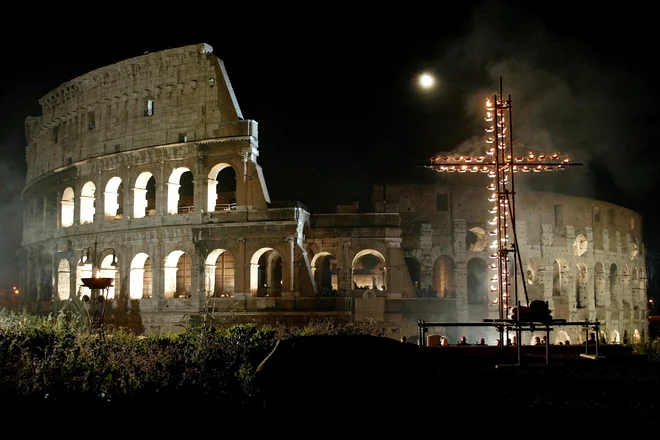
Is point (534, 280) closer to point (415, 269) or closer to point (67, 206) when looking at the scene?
point (415, 269)

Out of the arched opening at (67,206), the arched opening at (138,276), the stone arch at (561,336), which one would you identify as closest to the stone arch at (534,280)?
the stone arch at (561,336)

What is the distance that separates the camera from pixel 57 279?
29234mm

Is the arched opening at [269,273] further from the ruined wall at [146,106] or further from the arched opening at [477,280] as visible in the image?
the arched opening at [477,280]

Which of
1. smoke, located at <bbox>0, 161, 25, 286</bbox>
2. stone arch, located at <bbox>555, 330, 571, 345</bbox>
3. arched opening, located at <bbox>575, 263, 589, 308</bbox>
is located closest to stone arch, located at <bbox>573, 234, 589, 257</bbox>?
arched opening, located at <bbox>575, 263, 589, 308</bbox>

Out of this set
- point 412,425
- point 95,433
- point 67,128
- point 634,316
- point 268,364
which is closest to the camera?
point 412,425

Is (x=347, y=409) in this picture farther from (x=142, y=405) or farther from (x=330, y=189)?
(x=330, y=189)

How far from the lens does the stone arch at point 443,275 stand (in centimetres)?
2905

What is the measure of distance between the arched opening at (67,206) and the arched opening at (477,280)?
18.3 meters

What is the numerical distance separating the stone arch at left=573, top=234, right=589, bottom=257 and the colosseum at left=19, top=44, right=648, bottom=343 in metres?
0.15

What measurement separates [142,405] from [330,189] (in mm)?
21888

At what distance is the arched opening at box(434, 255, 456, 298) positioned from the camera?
95.3 ft

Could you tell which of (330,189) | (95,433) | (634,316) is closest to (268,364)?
(95,433)

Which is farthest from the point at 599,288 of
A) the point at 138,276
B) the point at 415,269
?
the point at 138,276

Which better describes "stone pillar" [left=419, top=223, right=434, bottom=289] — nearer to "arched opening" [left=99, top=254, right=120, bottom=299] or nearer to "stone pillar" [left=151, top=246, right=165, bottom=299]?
"stone pillar" [left=151, top=246, right=165, bottom=299]
